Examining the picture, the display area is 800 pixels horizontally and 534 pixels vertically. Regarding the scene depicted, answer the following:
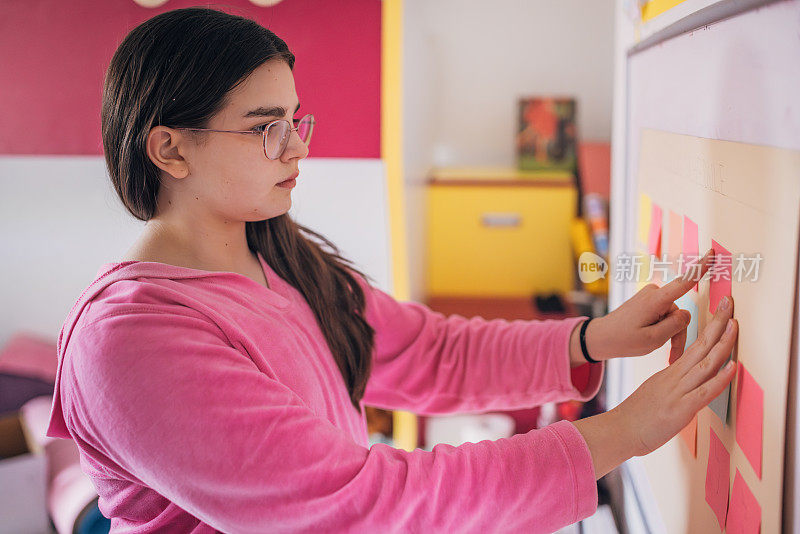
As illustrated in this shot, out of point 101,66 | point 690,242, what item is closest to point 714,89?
point 690,242

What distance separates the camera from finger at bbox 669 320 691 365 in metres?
0.76

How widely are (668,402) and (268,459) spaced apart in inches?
13.6

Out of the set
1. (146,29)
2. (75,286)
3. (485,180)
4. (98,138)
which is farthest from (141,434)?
(485,180)

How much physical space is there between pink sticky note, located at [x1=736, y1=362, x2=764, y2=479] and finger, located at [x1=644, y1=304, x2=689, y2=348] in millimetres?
153

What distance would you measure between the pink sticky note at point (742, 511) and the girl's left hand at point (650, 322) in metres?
0.18

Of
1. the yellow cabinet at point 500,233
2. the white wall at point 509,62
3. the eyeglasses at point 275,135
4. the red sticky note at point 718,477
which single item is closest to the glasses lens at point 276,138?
the eyeglasses at point 275,135

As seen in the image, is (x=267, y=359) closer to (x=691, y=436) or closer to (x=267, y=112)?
(x=267, y=112)

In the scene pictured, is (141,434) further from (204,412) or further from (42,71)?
(42,71)

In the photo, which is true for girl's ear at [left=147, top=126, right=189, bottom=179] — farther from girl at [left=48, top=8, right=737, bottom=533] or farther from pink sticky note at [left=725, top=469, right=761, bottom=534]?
pink sticky note at [left=725, top=469, right=761, bottom=534]

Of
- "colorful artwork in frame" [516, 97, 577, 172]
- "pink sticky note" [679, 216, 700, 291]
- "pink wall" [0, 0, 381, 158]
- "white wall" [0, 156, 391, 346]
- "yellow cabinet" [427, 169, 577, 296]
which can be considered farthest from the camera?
"colorful artwork in frame" [516, 97, 577, 172]

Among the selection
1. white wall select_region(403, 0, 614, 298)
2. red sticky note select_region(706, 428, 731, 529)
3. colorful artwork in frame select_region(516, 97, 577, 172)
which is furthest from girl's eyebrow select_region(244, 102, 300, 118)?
colorful artwork in frame select_region(516, 97, 577, 172)

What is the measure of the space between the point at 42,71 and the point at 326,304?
2.89ft

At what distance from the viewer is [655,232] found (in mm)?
900

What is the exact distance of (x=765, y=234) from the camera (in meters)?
0.54
